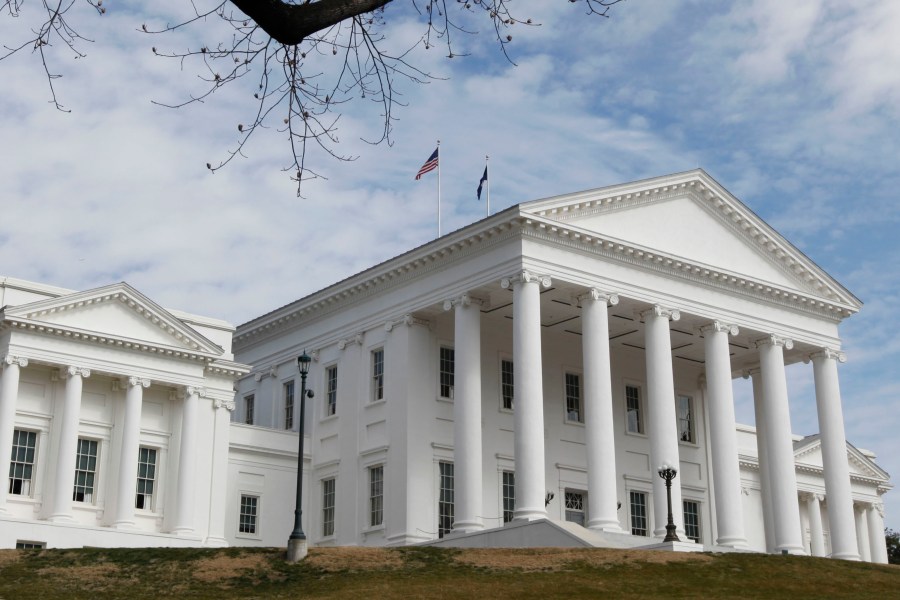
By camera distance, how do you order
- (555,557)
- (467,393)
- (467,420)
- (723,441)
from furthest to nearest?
(723,441), (467,393), (467,420), (555,557)

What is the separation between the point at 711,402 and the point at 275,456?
17.4 meters

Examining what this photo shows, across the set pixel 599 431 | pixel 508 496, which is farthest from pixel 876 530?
pixel 599 431

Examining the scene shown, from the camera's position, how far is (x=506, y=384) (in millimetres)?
49062

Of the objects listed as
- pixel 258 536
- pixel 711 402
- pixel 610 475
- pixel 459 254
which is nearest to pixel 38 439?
pixel 258 536

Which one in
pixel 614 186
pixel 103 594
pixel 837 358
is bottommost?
pixel 103 594

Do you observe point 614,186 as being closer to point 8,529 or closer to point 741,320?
point 741,320

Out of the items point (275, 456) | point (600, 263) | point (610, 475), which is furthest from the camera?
point (275, 456)

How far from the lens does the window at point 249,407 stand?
5581 cm

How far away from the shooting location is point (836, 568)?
35.1 m

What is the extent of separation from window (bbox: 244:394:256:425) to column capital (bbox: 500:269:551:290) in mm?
17532

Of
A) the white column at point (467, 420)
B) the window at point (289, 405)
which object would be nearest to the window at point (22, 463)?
the window at point (289, 405)

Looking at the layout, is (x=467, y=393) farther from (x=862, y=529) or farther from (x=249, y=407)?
A: (x=862, y=529)

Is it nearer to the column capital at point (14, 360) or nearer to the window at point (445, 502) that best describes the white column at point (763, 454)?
the window at point (445, 502)

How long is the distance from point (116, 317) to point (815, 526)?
126ft
